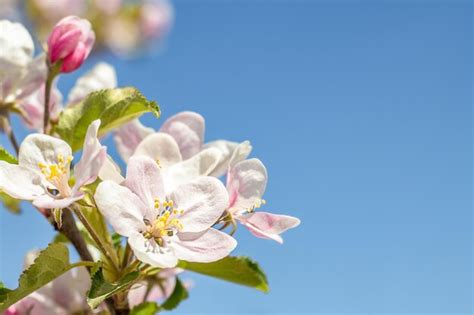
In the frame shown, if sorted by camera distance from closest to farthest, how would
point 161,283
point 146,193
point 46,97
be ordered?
1. point 146,193
2. point 46,97
3. point 161,283

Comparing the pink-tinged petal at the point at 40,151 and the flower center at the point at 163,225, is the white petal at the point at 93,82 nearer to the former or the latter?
the pink-tinged petal at the point at 40,151

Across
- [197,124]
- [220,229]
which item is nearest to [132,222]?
[220,229]

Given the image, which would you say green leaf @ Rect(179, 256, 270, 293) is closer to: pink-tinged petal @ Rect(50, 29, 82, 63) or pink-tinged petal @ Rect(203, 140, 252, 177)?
pink-tinged petal @ Rect(203, 140, 252, 177)

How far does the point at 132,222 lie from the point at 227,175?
23cm

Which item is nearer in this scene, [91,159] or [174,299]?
[91,159]

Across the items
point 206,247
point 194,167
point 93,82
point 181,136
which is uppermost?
point 93,82

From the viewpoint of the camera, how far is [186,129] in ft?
5.40

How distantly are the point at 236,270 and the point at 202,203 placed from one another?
324 millimetres

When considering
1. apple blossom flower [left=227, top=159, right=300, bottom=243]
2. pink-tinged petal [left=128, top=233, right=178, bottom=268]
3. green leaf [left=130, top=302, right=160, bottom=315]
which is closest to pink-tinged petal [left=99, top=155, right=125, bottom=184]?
pink-tinged petal [left=128, top=233, right=178, bottom=268]

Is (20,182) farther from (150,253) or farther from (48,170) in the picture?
(150,253)

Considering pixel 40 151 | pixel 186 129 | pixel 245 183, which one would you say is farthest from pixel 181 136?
pixel 40 151

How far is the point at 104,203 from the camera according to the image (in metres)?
1.28

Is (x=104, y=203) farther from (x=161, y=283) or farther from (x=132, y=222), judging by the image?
(x=161, y=283)

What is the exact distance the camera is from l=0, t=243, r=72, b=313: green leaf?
1.34 meters
